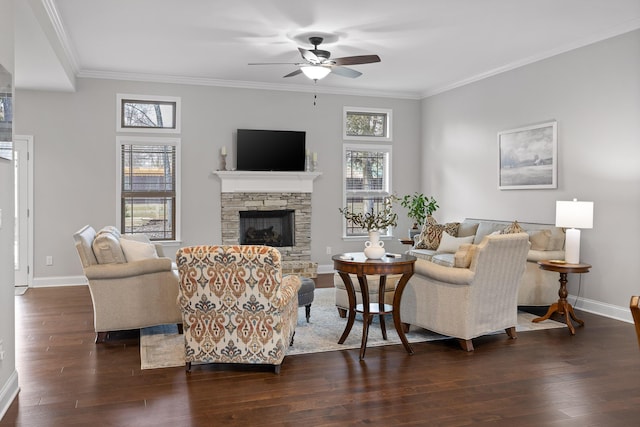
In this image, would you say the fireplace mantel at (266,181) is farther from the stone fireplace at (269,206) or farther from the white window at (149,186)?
the white window at (149,186)

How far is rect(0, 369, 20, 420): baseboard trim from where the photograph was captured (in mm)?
2934

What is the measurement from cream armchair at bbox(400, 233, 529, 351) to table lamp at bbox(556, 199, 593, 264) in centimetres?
98

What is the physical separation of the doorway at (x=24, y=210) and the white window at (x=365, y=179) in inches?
177

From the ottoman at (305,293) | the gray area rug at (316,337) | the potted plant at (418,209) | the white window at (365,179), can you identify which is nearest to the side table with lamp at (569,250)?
the gray area rug at (316,337)

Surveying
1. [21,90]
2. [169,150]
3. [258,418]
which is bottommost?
[258,418]

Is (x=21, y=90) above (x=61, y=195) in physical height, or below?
above

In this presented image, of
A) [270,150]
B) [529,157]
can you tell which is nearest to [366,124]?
[270,150]

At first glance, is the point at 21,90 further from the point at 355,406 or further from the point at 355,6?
the point at 355,406

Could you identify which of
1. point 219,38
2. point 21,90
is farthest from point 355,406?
point 21,90

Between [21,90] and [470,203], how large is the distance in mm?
6374

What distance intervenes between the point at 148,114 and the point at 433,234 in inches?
173

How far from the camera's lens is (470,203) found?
755cm

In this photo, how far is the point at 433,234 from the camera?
23.0ft

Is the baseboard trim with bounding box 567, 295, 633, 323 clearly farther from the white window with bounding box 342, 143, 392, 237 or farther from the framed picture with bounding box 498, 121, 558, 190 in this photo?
the white window with bounding box 342, 143, 392, 237
